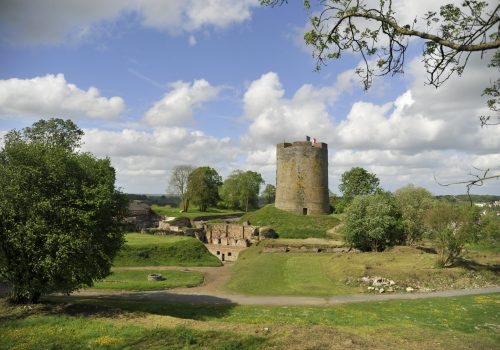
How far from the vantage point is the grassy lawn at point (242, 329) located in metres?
12.0

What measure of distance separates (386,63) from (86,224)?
15348mm

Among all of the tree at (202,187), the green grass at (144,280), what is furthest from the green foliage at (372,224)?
the tree at (202,187)

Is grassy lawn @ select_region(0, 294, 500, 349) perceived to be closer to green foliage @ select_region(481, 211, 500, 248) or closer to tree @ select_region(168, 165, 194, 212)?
green foliage @ select_region(481, 211, 500, 248)

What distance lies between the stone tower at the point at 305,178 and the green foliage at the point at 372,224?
14.0 metres

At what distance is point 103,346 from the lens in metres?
12.2

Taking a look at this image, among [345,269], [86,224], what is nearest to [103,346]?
[86,224]

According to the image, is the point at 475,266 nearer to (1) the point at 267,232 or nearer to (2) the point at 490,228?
(2) the point at 490,228

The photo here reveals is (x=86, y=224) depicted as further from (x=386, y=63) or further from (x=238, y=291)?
(x=386, y=63)

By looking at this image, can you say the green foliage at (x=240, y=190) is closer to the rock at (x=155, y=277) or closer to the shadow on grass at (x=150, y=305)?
the rock at (x=155, y=277)

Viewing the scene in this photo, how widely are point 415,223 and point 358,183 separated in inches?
1253

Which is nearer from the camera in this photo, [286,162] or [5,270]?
[5,270]

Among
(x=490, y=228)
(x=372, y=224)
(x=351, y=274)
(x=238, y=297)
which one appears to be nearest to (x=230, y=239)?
(x=372, y=224)

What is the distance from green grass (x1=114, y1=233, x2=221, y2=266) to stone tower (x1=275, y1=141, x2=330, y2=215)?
16908mm

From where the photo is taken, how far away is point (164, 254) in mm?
42219
